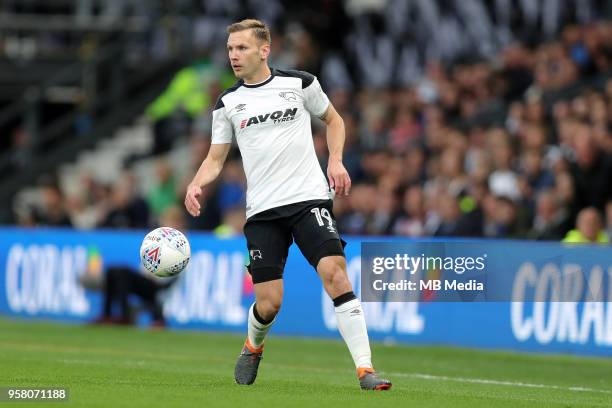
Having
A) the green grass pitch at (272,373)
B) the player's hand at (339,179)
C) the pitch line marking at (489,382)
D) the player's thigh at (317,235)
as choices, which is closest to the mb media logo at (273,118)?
the player's hand at (339,179)

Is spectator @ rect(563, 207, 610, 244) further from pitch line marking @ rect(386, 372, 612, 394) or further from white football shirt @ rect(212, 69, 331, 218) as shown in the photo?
white football shirt @ rect(212, 69, 331, 218)

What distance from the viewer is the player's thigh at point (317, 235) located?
407 inches

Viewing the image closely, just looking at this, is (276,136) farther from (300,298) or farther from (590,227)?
(300,298)

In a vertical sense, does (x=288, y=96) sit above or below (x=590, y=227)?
above

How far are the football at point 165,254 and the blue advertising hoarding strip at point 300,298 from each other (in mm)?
3118

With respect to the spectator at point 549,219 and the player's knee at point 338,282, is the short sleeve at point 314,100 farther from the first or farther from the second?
the spectator at point 549,219

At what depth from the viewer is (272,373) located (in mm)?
12742

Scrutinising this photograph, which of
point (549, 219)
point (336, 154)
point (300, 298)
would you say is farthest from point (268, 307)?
point (300, 298)

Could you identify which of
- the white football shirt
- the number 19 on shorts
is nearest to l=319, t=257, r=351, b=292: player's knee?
the number 19 on shorts

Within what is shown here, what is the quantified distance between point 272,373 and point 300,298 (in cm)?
642

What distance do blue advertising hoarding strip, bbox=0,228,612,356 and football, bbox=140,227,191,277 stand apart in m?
3.12

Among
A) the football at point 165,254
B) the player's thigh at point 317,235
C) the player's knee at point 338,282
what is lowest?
the player's knee at point 338,282

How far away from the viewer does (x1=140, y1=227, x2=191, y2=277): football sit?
10727 mm

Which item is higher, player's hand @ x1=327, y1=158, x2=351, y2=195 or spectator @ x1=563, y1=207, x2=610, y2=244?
player's hand @ x1=327, y1=158, x2=351, y2=195
